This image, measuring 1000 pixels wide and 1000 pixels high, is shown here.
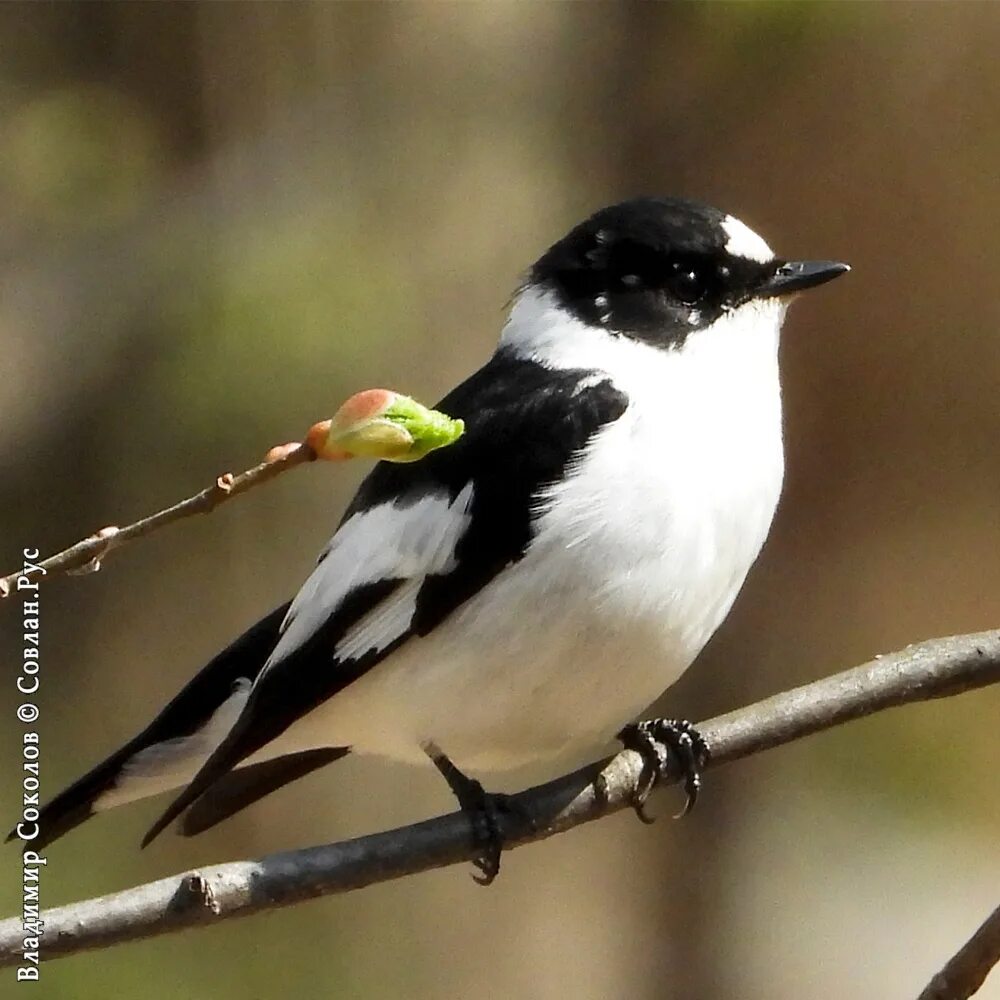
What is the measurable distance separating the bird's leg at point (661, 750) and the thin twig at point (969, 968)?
13.3 inches

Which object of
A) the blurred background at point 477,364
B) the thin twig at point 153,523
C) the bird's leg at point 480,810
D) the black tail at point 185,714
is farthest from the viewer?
the blurred background at point 477,364

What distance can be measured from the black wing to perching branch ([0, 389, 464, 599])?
1.75 ft

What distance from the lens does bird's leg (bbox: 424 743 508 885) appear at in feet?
3.95

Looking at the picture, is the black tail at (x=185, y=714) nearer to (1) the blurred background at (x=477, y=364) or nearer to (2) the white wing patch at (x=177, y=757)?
(2) the white wing patch at (x=177, y=757)

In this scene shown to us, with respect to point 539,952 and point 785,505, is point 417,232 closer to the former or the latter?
point 785,505

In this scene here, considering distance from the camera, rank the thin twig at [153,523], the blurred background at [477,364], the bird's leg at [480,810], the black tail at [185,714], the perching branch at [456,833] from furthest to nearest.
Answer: the blurred background at [477,364] → the black tail at [185,714] → the bird's leg at [480,810] → the perching branch at [456,833] → the thin twig at [153,523]

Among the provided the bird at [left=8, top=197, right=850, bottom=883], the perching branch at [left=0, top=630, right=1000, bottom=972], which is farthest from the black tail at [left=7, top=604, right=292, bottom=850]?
the perching branch at [left=0, top=630, right=1000, bottom=972]

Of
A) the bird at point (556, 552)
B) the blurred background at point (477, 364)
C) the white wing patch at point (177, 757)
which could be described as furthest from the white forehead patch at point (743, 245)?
the blurred background at point (477, 364)

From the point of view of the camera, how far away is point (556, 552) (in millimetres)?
1234

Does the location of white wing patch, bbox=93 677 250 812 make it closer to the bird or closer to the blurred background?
the bird

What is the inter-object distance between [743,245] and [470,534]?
40 centimetres

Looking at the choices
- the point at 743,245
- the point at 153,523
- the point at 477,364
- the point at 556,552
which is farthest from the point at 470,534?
the point at 477,364

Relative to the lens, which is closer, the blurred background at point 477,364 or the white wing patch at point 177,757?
the white wing patch at point 177,757

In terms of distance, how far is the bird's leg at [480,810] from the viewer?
1.20 metres
